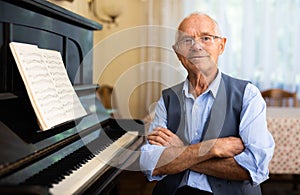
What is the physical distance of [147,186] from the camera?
12.2ft

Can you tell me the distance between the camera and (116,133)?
7.81 feet

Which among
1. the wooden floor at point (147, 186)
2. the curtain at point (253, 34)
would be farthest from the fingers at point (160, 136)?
the curtain at point (253, 34)

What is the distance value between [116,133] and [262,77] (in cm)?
265

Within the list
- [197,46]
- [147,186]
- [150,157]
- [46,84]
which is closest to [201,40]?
[197,46]

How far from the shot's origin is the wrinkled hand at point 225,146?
165cm

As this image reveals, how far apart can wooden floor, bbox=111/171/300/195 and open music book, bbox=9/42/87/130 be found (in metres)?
1.68

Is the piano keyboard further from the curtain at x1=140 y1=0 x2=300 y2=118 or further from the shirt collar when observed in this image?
the curtain at x1=140 y1=0 x2=300 y2=118

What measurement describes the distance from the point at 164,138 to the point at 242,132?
297 mm

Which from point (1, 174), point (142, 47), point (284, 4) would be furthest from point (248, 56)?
point (1, 174)

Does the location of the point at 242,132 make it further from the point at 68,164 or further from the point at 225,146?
the point at 68,164

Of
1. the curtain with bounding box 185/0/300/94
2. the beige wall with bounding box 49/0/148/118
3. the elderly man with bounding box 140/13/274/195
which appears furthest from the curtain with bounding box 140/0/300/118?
the elderly man with bounding box 140/13/274/195

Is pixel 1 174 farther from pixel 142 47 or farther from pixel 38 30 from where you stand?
pixel 142 47

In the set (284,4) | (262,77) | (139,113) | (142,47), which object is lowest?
(139,113)

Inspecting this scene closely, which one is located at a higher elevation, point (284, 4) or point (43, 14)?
point (284, 4)
